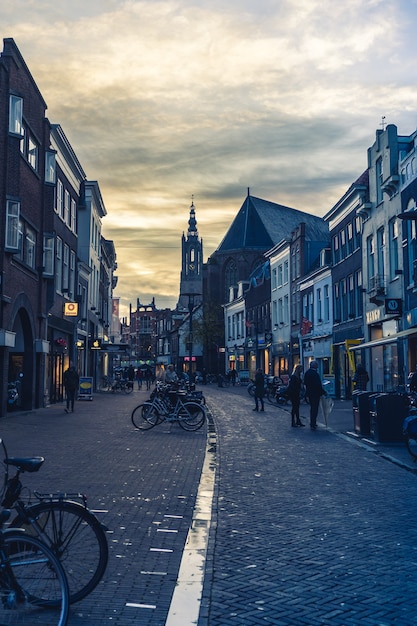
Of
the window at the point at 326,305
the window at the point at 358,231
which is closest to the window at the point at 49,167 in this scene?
the window at the point at 358,231

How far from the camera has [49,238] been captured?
28.0 meters

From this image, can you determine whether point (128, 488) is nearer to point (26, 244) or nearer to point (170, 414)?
point (170, 414)

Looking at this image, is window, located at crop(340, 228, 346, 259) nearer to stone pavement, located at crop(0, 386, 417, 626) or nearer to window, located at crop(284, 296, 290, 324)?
window, located at crop(284, 296, 290, 324)

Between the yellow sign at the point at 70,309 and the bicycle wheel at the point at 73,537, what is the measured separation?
29.5 metres

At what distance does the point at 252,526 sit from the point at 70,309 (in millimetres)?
27449

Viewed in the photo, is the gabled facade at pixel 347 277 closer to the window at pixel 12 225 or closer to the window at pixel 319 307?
the window at pixel 319 307

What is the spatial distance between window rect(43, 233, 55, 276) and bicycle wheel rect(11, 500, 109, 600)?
2346 cm

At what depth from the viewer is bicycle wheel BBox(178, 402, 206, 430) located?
18.6m

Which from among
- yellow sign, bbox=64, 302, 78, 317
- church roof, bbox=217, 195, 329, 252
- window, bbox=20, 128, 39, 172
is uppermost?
church roof, bbox=217, 195, 329, 252

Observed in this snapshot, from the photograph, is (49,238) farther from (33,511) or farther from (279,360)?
(279,360)

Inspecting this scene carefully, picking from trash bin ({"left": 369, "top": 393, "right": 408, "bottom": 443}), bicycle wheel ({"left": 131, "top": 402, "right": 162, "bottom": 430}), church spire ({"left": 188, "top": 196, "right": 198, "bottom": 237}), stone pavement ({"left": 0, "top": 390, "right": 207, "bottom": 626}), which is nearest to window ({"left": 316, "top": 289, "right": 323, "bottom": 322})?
stone pavement ({"left": 0, "top": 390, "right": 207, "bottom": 626})

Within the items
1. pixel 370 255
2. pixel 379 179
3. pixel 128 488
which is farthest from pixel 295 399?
pixel 379 179

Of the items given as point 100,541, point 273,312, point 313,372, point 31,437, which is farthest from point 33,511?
point 273,312

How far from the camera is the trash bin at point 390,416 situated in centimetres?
1531
